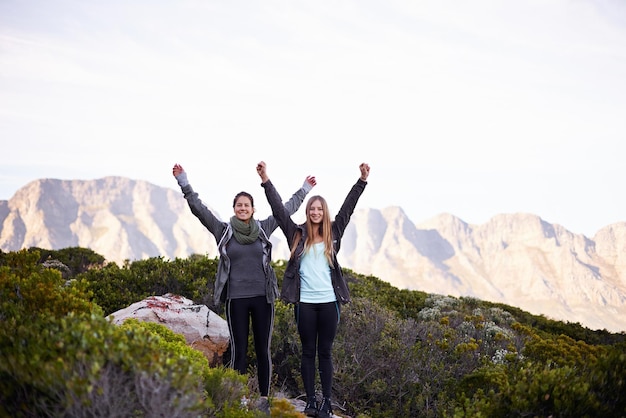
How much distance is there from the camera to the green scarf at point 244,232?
18.3 feet

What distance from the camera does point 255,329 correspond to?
559 centimetres

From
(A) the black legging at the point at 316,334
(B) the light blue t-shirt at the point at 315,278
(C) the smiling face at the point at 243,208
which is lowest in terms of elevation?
(A) the black legging at the point at 316,334

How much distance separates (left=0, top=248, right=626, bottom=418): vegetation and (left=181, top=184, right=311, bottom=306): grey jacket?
30.8 inches

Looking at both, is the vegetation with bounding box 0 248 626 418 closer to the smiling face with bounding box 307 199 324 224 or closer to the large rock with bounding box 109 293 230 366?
the large rock with bounding box 109 293 230 366

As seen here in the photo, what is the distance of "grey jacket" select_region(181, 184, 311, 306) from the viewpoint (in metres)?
5.51

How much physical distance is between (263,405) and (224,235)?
5.66ft

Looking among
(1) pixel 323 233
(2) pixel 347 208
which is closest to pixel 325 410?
(1) pixel 323 233

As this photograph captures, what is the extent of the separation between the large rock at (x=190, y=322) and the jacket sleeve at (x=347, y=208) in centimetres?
248

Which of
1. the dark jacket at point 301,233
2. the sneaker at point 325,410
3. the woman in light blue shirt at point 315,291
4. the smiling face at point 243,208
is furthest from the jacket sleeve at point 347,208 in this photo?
the sneaker at point 325,410

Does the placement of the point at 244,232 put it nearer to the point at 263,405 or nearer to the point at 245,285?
the point at 245,285

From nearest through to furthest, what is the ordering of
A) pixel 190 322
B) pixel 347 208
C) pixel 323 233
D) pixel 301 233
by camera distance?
pixel 323 233 < pixel 301 233 < pixel 347 208 < pixel 190 322

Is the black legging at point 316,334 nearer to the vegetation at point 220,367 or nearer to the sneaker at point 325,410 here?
the sneaker at point 325,410

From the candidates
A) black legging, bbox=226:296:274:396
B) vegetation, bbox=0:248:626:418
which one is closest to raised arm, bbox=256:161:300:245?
black legging, bbox=226:296:274:396

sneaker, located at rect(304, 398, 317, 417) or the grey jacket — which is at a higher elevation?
the grey jacket
